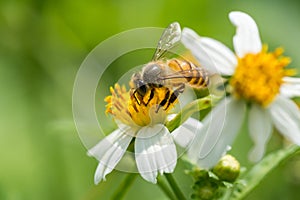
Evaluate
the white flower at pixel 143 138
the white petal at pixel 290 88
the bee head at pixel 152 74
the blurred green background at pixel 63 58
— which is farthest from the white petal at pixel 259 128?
the blurred green background at pixel 63 58

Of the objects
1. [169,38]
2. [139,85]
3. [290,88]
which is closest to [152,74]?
[139,85]

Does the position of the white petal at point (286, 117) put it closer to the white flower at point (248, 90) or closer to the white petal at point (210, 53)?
the white flower at point (248, 90)

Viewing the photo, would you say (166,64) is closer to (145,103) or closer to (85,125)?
(145,103)

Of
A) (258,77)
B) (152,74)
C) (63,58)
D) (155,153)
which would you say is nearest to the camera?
(155,153)

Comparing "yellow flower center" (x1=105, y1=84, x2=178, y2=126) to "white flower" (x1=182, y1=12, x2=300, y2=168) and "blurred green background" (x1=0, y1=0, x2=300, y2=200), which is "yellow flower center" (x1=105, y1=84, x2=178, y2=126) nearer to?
"white flower" (x1=182, y1=12, x2=300, y2=168)

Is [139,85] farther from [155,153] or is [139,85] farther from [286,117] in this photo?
[286,117]

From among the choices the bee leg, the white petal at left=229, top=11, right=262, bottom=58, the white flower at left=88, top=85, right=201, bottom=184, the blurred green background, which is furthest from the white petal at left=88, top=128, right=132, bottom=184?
the blurred green background
